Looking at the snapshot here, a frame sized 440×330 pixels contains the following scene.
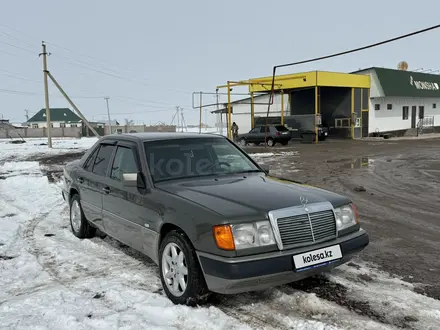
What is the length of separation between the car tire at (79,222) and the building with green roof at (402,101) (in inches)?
1235

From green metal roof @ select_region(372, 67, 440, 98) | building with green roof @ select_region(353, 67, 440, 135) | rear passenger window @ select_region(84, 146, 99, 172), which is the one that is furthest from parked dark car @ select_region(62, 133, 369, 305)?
green metal roof @ select_region(372, 67, 440, 98)

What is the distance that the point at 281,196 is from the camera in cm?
372

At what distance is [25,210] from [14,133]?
53.0 meters

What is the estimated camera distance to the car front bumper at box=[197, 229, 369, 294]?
126 inches

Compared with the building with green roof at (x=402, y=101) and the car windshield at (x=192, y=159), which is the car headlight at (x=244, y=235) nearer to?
the car windshield at (x=192, y=159)

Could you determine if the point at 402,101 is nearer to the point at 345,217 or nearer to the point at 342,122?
the point at 342,122

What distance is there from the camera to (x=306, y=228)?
347cm

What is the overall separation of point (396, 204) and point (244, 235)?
5619 millimetres

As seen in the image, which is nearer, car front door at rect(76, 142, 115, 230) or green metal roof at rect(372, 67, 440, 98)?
car front door at rect(76, 142, 115, 230)

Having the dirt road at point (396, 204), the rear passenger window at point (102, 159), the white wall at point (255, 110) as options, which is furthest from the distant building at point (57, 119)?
the rear passenger window at point (102, 159)

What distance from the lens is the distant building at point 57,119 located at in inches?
3829

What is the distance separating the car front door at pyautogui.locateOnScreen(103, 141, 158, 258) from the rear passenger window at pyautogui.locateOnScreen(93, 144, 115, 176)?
0.22m

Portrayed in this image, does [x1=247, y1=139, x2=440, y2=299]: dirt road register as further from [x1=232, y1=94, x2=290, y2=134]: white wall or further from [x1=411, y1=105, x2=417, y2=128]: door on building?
[x1=411, y1=105, x2=417, y2=128]: door on building

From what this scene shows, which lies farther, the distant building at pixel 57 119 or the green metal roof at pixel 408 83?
the distant building at pixel 57 119
